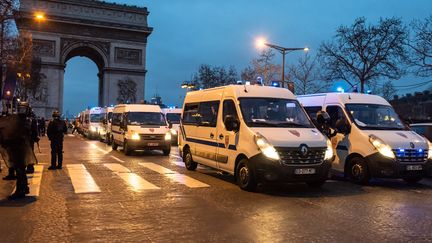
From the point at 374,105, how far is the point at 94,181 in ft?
24.1

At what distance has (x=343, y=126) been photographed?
12625 millimetres

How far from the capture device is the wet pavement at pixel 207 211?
6824 mm

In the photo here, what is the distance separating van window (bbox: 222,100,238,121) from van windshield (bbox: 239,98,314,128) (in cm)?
23

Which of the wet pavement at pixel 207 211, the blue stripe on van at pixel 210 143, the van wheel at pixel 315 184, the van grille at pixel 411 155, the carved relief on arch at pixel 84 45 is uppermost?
the carved relief on arch at pixel 84 45

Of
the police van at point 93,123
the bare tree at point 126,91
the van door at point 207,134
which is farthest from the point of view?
the bare tree at point 126,91

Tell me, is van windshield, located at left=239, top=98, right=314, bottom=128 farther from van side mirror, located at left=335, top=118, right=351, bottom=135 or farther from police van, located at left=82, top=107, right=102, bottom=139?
police van, located at left=82, top=107, right=102, bottom=139

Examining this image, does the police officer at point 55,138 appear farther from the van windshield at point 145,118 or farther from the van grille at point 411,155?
the van grille at point 411,155

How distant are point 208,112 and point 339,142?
3447 millimetres

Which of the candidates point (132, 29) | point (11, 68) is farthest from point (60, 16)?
point (11, 68)

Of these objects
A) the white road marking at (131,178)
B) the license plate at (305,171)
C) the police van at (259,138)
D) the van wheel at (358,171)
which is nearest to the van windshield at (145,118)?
the white road marking at (131,178)

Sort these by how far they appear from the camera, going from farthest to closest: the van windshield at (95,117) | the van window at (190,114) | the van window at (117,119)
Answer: the van windshield at (95,117) < the van window at (117,119) < the van window at (190,114)

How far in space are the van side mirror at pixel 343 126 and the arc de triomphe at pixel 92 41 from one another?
5989cm

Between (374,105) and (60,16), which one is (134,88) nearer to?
(60,16)

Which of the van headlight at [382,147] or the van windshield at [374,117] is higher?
the van windshield at [374,117]
